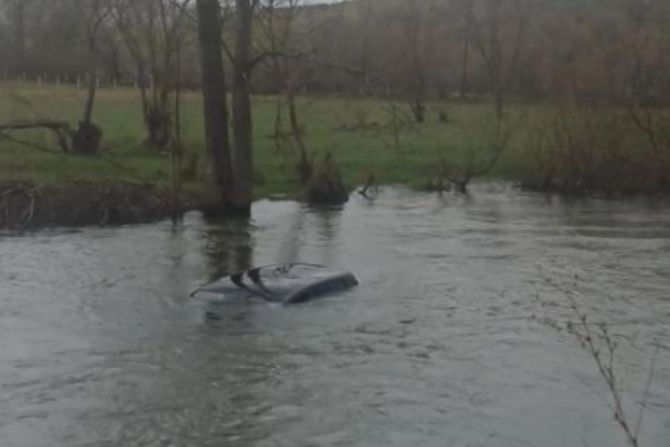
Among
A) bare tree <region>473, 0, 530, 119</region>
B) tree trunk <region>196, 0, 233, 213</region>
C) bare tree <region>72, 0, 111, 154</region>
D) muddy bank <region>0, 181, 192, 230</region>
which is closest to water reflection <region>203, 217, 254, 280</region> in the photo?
muddy bank <region>0, 181, 192, 230</region>

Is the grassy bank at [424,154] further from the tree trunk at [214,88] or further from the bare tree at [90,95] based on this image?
the tree trunk at [214,88]

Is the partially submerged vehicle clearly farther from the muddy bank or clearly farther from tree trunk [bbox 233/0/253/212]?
tree trunk [bbox 233/0/253/212]

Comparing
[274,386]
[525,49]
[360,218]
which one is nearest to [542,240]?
[360,218]

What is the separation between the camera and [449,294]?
58.0ft

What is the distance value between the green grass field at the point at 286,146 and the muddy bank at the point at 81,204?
1.34m

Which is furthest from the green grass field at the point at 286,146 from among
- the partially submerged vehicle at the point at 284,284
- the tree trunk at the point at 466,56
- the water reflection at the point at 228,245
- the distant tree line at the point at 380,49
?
the partially submerged vehicle at the point at 284,284

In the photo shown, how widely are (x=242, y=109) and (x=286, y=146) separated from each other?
7625 mm

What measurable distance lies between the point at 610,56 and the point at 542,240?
639 inches

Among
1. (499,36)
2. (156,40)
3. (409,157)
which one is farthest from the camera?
(499,36)

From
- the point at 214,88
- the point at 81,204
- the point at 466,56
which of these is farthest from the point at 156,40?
the point at 466,56

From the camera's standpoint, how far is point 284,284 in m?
17.1

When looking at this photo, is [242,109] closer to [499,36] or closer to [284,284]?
[284,284]

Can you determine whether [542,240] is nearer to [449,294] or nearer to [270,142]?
[449,294]

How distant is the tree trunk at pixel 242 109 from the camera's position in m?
30.5
